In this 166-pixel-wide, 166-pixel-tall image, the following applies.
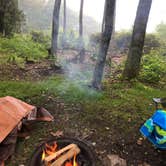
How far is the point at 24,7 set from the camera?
97.6ft

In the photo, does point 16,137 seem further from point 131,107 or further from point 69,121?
point 131,107

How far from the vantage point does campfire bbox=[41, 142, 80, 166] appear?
9.63 feet

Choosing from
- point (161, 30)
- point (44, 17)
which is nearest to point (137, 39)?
point (161, 30)

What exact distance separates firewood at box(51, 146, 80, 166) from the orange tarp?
31.4 inches

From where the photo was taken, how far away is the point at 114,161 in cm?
332

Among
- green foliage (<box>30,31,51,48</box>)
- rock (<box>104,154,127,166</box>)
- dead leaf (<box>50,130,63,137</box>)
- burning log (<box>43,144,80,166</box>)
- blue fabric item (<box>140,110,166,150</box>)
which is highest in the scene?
green foliage (<box>30,31,51,48</box>)

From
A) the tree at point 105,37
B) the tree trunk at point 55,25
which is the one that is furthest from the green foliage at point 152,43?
the tree at point 105,37

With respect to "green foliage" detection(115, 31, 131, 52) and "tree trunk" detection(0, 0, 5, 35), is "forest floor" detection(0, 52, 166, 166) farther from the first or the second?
"green foliage" detection(115, 31, 131, 52)

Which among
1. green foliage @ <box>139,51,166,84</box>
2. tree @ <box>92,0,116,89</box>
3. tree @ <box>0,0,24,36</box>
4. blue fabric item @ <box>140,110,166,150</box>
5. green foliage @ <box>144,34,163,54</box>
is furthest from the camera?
green foliage @ <box>144,34,163,54</box>

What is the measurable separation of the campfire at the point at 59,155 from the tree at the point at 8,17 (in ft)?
33.2

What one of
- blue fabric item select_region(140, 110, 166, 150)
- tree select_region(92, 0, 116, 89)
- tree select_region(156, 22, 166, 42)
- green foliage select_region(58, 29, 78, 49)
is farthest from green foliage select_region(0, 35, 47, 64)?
tree select_region(156, 22, 166, 42)

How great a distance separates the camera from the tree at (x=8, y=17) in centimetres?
1174

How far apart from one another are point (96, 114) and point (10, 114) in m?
1.66

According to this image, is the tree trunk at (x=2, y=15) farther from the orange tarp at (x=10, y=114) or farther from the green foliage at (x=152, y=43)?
the orange tarp at (x=10, y=114)
